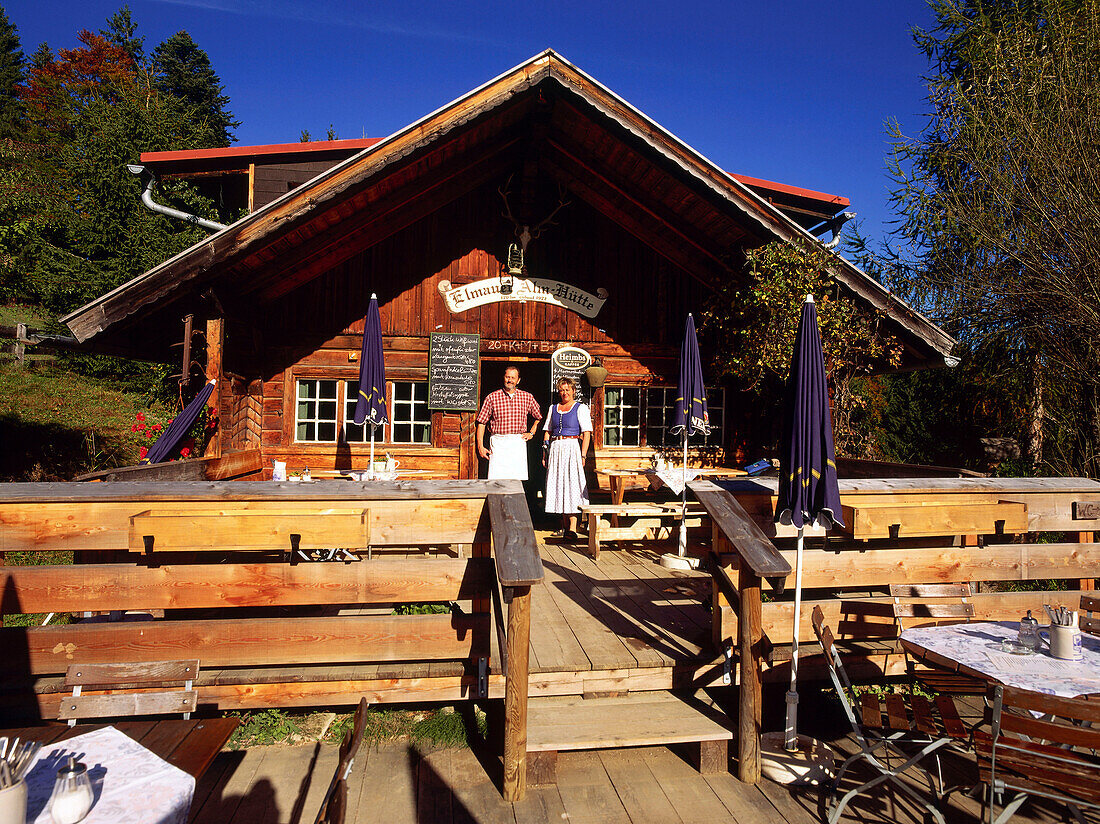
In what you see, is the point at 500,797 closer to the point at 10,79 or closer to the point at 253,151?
the point at 253,151

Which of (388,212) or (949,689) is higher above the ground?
(388,212)

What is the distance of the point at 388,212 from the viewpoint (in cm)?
774

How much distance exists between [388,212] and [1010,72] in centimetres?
1017

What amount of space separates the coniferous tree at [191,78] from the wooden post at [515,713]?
32.4m

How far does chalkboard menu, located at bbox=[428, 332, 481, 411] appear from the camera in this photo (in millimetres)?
8156

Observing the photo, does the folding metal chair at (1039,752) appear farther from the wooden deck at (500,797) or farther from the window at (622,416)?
the window at (622,416)

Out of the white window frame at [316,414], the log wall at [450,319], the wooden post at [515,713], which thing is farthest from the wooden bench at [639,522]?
the wooden post at [515,713]

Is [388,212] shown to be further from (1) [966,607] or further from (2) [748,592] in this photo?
(1) [966,607]

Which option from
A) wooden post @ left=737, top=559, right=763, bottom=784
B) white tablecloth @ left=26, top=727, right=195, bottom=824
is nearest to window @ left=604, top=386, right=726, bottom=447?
wooden post @ left=737, top=559, right=763, bottom=784

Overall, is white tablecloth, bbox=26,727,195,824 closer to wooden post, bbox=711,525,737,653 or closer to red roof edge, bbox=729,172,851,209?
wooden post, bbox=711,525,737,653

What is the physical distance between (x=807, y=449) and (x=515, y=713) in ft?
7.46

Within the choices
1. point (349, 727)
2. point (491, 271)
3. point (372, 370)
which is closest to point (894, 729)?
point (349, 727)

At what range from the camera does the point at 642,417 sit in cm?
870

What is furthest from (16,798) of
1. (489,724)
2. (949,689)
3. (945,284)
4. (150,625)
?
(945,284)
